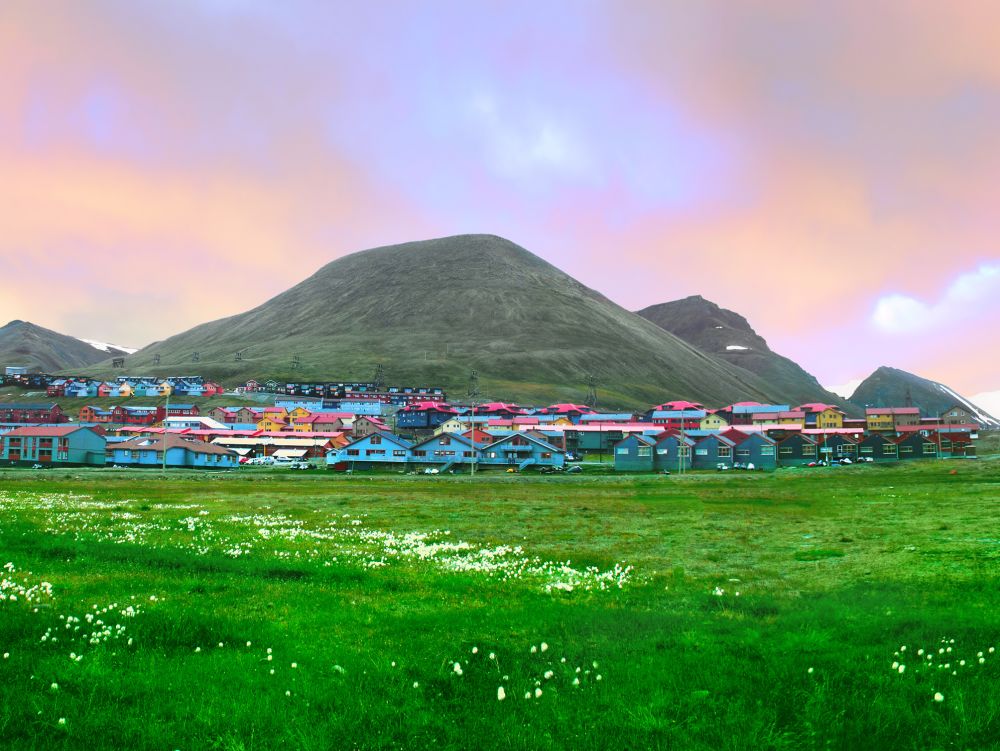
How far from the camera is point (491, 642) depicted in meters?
12.4

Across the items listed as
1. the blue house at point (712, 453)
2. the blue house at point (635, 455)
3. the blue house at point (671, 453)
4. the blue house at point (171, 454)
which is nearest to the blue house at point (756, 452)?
the blue house at point (712, 453)

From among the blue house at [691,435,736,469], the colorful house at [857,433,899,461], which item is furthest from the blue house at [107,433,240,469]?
the colorful house at [857,433,899,461]

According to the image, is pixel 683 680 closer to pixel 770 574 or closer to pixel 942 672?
pixel 942 672

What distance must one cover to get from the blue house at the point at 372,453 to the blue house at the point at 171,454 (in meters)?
20.2

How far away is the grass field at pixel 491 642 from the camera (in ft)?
29.5

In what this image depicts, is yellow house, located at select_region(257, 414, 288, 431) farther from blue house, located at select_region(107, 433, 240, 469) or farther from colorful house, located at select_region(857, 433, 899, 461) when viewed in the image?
colorful house, located at select_region(857, 433, 899, 461)

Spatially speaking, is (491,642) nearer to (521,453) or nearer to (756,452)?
(521,453)

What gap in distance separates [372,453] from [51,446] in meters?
59.5

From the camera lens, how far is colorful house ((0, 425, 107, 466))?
122250 mm

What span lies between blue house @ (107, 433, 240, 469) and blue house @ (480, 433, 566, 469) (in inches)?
1852

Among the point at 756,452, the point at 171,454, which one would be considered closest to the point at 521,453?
the point at 756,452

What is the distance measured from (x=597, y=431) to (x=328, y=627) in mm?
155534

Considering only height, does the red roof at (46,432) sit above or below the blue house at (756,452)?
above

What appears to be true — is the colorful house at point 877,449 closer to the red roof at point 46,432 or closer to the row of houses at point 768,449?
the row of houses at point 768,449
